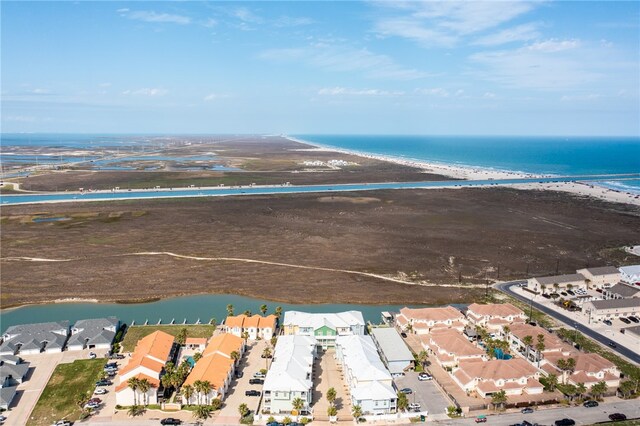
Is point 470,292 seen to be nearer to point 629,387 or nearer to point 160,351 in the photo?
point 629,387

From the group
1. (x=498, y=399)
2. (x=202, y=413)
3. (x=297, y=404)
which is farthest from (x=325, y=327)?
(x=498, y=399)

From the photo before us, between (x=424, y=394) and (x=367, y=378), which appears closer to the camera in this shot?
(x=367, y=378)

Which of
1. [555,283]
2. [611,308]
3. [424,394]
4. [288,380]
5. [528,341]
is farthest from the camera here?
[555,283]

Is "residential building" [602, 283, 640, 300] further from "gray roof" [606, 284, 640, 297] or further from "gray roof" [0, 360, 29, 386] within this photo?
"gray roof" [0, 360, 29, 386]

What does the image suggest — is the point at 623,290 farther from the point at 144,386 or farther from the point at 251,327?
the point at 144,386

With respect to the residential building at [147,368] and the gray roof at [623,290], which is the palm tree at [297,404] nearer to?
the residential building at [147,368]

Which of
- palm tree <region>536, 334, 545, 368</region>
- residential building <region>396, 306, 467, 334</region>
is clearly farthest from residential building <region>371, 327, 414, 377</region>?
palm tree <region>536, 334, 545, 368</region>

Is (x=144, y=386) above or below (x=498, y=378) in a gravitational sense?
below

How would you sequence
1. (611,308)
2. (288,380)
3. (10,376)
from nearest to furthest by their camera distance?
(288,380) → (10,376) → (611,308)
